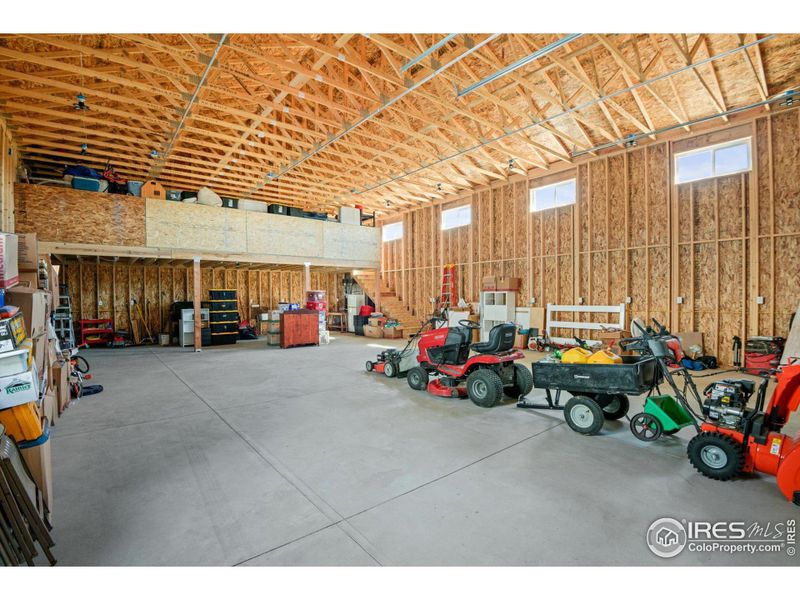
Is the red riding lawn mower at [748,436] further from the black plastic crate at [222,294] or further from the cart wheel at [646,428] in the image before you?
the black plastic crate at [222,294]

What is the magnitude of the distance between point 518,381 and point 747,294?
616 centimetres

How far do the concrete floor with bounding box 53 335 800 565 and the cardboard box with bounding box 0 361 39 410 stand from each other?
0.91 meters

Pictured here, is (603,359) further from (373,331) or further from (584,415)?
(373,331)

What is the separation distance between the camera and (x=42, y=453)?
232cm


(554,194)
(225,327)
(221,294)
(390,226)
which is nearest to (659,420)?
(554,194)

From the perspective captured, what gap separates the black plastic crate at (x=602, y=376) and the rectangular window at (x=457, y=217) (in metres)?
9.65

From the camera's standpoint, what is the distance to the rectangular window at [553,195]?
418 inches

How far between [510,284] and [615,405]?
287 inches

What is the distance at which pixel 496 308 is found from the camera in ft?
39.0

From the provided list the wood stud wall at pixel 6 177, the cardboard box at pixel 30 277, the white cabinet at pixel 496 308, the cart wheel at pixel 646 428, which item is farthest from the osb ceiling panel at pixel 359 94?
the cart wheel at pixel 646 428

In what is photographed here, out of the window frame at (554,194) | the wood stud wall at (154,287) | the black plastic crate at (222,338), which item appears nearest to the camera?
the window frame at (554,194)

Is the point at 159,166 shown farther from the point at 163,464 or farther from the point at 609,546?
the point at 609,546

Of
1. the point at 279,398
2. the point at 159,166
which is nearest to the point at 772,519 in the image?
the point at 279,398

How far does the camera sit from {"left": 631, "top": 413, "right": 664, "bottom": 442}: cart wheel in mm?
3678
